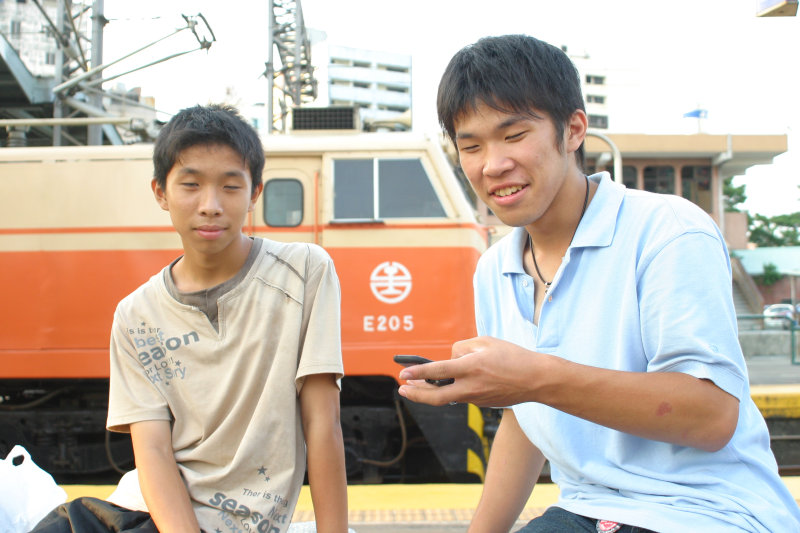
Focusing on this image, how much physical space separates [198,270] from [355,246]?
2.89m

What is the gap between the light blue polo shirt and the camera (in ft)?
3.86

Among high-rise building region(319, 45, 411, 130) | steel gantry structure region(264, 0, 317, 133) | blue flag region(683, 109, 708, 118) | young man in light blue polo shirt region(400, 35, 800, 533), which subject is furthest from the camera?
high-rise building region(319, 45, 411, 130)

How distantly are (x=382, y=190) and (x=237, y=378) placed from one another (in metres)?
3.23

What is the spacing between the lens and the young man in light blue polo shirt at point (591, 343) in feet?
3.83

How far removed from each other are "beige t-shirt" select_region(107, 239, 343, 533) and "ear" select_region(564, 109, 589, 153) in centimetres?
76

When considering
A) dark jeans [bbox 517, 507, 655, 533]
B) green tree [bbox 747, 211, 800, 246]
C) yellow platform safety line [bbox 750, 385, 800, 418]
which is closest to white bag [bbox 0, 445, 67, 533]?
dark jeans [bbox 517, 507, 655, 533]

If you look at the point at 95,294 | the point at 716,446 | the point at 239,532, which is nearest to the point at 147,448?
the point at 239,532

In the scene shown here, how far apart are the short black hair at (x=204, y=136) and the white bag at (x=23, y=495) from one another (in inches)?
36.5

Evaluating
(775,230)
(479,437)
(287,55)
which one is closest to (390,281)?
(479,437)

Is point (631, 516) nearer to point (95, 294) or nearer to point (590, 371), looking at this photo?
point (590, 371)

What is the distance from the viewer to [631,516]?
124cm

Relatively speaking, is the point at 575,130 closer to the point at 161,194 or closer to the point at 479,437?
the point at 161,194

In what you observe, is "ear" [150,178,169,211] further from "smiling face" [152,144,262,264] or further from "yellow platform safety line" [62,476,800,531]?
"yellow platform safety line" [62,476,800,531]

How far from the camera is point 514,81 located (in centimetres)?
140
